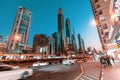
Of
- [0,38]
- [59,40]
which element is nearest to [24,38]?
[0,38]

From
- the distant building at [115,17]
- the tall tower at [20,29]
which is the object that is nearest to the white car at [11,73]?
the distant building at [115,17]

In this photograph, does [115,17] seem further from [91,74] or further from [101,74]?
[91,74]

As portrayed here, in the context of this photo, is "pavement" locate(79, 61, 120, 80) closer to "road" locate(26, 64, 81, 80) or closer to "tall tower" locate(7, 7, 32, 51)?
"road" locate(26, 64, 81, 80)

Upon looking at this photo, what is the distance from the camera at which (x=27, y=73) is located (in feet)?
23.2

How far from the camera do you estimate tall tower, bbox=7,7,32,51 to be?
110m

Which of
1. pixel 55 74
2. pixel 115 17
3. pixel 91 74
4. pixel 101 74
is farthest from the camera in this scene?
pixel 115 17

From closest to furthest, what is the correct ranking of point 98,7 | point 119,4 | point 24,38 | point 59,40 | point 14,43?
point 119,4 → point 98,7 → point 14,43 → point 24,38 → point 59,40

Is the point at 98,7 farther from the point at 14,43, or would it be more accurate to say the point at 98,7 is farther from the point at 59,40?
the point at 59,40

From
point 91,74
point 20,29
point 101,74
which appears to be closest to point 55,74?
point 91,74

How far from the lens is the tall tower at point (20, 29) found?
110 metres

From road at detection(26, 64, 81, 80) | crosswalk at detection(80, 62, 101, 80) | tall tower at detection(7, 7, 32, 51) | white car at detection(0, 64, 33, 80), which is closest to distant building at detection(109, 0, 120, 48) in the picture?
crosswalk at detection(80, 62, 101, 80)

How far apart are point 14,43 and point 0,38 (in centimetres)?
4895

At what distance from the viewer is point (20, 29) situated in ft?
389

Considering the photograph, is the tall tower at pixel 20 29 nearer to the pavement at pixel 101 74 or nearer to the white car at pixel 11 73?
the pavement at pixel 101 74
